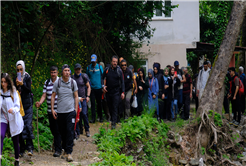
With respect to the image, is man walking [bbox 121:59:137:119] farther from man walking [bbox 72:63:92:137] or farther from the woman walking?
man walking [bbox 72:63:92:137]

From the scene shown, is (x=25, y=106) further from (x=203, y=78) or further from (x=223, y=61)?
(x=203, y=78)

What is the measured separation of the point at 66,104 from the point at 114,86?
10.6 ft

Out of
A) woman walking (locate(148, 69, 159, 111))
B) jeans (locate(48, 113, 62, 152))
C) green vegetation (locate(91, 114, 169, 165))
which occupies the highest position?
woman walking (locate(148, 69, 159, 111))

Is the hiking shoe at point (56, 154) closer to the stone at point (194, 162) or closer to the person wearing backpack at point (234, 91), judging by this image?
the stone at point (194, 162)

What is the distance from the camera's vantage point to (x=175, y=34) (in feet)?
67.4

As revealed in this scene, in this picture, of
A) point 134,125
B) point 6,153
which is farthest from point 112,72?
point 6,153

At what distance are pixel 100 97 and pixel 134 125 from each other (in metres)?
1.90

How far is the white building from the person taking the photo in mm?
20406

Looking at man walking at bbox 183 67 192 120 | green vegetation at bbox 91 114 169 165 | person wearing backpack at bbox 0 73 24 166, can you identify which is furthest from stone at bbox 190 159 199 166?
person wearing backpack at bbox 0 73 24 166

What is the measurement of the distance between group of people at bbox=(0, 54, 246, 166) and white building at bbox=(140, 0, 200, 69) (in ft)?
22.0

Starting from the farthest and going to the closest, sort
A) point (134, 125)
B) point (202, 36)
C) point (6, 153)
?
point (202, 36) → point (134, 125) → point (6, 153)

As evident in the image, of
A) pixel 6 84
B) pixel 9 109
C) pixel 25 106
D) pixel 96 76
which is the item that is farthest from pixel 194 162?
pixel 6 84

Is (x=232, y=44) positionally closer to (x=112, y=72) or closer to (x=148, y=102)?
(x=148, y=102)

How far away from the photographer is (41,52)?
12.4m
